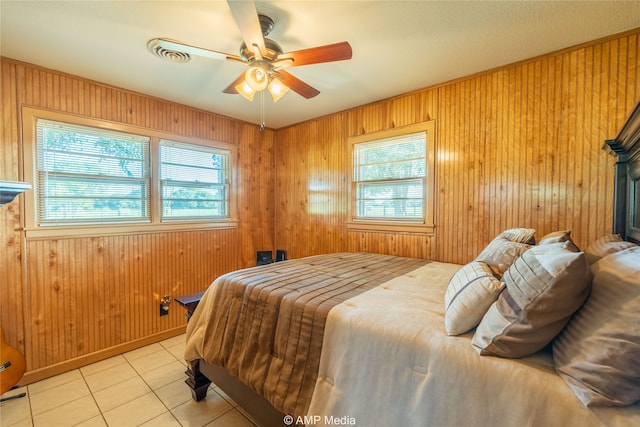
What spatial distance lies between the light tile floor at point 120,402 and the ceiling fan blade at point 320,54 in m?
2.30

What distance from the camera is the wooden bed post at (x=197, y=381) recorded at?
190cm

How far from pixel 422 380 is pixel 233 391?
119 centimetres

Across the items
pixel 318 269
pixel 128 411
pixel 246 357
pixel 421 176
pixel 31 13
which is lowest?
pixel 128 411

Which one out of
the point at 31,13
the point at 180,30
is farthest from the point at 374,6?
the point at 31,13

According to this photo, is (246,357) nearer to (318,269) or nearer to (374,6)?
(318,269)

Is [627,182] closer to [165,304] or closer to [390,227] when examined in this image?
[390,227]

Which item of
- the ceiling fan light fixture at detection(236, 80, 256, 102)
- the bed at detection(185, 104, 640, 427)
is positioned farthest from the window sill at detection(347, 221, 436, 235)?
the ceiling fan light fixture at detection(236, 80, 256, 102)

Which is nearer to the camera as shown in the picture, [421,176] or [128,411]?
[128,411]

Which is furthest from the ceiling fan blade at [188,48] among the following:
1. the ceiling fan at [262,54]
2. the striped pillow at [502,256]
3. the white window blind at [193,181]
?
the striped pillow at [502,256]

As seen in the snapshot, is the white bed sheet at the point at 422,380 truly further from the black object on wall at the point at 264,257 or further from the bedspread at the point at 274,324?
the black object on wall at the point at 264,257

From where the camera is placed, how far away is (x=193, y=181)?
3209 millimetres

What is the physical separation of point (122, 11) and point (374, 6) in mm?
1496

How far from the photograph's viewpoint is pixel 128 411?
182 cm

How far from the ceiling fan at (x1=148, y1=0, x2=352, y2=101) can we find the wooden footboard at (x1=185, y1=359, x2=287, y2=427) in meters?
1.87
